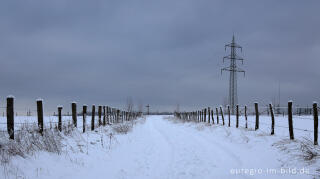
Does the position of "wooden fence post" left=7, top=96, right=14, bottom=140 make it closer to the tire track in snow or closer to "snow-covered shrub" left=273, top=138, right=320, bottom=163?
the tire track in snow

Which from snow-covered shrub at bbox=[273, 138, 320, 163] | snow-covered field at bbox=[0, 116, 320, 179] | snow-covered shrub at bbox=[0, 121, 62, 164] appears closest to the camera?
snow-covered field at bbox=[0, 116, 320, 179]

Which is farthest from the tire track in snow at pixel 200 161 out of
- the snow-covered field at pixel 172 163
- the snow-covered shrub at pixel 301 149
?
the snow-covered shrub at pixel 301 149

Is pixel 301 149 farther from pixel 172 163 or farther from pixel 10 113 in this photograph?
pixel 10 113

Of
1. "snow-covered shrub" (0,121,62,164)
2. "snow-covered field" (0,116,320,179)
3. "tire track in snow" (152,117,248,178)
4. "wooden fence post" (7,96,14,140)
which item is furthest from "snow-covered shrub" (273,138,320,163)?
"wooden fence post" (7,96,14,140)

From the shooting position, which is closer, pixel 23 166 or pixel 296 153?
pixel 23 166

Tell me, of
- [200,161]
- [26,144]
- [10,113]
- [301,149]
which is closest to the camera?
[26,144]

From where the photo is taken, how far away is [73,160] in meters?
7.54

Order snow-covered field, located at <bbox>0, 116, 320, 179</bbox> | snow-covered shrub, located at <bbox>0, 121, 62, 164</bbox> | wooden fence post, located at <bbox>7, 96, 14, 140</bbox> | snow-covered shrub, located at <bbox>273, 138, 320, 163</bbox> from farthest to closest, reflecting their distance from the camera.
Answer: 1. wooden fence post, located at <bbox>7, 96, 14, 140</bbox>
2. snow-covered shrub, located at <bbox>273, 138, 320, 163</bbox>
3. snow-covered shrub, located at <bbox>0, 121, 62, 164</bbox>
4. snow-covered field, located at <bbox>0, 116, 320, 179</bbox>

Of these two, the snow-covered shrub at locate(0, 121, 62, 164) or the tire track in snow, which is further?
the tire track in snow

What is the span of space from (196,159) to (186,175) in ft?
6.24

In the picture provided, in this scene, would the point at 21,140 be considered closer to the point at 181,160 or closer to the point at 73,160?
the point at 73,160

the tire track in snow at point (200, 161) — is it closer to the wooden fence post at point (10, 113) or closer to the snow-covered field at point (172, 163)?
the snow-covered field at point (172, 163)

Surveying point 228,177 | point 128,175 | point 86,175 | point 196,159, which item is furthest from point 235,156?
point 86,175

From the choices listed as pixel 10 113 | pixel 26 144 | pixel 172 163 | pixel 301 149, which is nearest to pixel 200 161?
pixel 172 163
